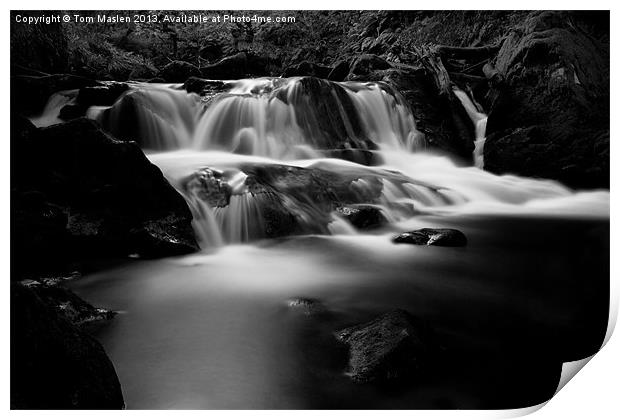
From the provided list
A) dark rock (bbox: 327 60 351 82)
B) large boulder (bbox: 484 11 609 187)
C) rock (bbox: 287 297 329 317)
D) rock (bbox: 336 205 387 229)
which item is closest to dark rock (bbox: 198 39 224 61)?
dark rock (bbox: 327 60 351 82)

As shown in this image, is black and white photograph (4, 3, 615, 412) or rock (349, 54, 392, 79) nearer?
black and white photograph (4, 3, 615, 412)

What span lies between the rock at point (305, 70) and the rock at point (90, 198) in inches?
34.4

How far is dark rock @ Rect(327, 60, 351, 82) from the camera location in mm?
2897

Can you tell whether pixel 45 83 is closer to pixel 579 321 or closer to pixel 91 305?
Answer: pixel 91 305

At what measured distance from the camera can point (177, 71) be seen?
7.85 ft

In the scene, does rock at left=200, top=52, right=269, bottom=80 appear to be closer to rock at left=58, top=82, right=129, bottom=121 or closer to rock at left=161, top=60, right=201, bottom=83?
rock at left=161, top=60, right=201, bottom=83

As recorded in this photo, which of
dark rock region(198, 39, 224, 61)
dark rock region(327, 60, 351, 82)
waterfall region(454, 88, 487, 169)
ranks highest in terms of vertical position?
dark rock region(198, 39, 224, 61)

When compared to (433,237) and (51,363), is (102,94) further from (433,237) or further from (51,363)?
(433,237)

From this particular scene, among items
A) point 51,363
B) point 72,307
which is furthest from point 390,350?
point 72,307

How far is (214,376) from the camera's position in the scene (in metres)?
1.51

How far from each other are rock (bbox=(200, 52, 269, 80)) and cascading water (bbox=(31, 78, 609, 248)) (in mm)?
76

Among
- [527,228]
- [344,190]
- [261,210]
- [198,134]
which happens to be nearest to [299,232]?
[261,210]

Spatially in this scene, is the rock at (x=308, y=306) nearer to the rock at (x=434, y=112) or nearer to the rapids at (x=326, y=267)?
the rapids at (x=326, y=267)
